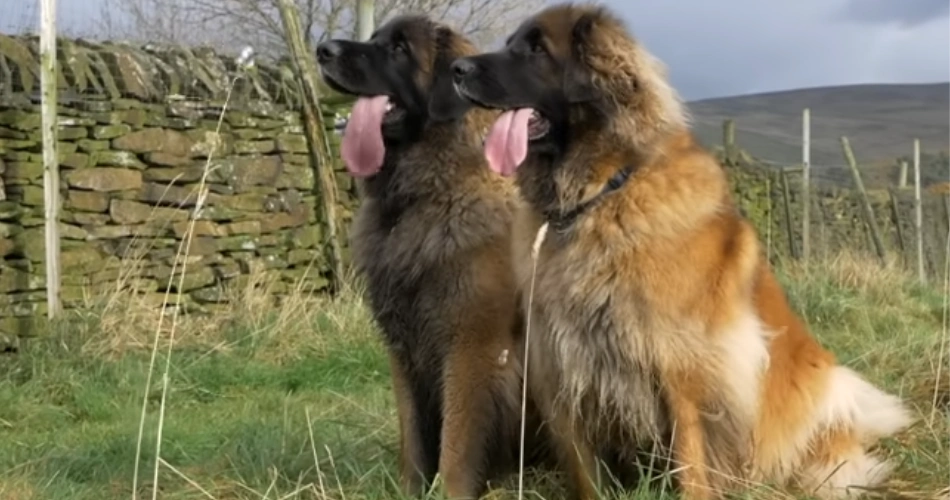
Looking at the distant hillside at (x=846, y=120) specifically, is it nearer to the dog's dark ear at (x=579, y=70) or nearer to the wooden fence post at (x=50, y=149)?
the wooden fence post at (x=50, y=149)

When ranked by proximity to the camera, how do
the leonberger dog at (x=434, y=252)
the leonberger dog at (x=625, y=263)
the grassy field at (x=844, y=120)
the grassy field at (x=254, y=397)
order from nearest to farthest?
1. the leonberger dog at (x=625, y=263)
2. the leonberger dog at (x=434, y=252)
3. the grassy field at (x=254, y=397)
4. the grassy field at (x=844, y=120)

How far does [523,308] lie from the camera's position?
→ 406 cm

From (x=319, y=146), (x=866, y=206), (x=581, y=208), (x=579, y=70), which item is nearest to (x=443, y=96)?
(x=579, y=70)

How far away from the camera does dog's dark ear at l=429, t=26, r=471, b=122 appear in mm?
4367

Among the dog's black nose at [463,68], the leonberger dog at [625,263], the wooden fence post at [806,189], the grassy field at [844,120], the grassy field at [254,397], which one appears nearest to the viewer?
the leonberger dog at [625,263]

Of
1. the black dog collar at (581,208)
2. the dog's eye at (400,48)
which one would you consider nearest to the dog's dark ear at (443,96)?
the dog's eye at (400,48)

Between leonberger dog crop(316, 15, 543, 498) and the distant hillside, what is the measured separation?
13.3 meters

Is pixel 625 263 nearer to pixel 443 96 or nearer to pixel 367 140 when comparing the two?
pixel 443 96

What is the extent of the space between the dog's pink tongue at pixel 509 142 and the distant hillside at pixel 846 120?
13.8 meters

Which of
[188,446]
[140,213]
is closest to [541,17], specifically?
[188,446]

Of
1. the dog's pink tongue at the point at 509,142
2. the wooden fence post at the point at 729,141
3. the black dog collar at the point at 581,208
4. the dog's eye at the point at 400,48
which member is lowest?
the wooden fence post at the point at 729,141

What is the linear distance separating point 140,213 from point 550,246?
591cm

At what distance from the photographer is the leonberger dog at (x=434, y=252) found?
4.21 meters

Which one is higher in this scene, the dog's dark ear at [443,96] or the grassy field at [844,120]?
the dog's dark ear at [443,96]
